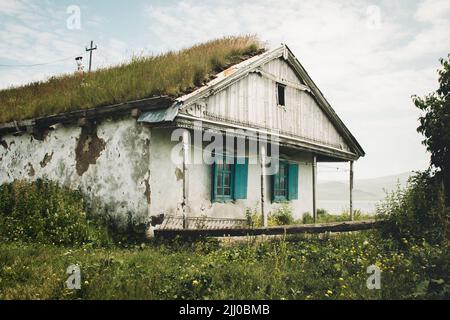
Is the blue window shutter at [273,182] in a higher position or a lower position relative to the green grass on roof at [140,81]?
lower

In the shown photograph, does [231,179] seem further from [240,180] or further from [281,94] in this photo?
[281,94]

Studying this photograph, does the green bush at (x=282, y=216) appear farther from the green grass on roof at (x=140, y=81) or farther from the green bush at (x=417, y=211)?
the green grass on roof at (x=140, y=81)

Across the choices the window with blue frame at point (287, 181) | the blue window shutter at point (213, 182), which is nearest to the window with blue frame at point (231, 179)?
the blue window shutter at point (213, 182)

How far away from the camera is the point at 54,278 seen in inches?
213

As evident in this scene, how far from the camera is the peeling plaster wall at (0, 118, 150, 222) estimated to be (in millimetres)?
9375

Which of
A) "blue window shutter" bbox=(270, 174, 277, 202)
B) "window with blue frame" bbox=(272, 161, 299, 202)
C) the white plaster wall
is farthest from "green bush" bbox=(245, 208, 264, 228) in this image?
"window with blue frame" bbox=(272, 161, 299, 202)

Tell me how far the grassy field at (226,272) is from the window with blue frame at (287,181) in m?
5.59

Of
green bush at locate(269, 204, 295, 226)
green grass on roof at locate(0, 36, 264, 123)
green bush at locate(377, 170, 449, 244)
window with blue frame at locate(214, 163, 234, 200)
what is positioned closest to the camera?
green bush at locate(377, 170, 449, 244)

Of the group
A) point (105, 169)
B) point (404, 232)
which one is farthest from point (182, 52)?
point (404, 232)

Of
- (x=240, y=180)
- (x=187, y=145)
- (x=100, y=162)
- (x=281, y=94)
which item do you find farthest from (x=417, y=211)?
(x=100, y=162)

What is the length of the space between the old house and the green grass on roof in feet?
1.03

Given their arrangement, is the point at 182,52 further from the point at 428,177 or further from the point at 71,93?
the point at 428,177

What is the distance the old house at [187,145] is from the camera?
30.6 feet

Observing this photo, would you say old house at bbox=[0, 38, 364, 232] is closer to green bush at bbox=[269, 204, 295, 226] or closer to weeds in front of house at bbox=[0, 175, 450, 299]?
green bush at bbox=[269, 204, 295, 226]
